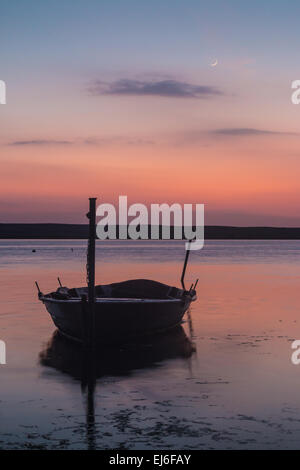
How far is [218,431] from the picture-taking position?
1155cm

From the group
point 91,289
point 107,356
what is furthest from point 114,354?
point 91,289

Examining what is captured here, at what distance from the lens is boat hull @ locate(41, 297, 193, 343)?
783 inches

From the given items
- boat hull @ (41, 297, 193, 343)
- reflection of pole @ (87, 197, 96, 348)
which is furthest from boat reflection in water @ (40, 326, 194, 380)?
reflection of pole @ (87, 197, 96, 348)

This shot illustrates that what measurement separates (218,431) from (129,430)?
1.48 m

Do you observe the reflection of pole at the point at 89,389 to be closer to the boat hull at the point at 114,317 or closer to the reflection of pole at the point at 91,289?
the reflection of pole at the point at 91,289

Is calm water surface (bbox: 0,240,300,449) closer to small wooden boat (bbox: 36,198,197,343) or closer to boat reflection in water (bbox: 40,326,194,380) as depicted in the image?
boat reflection in water (bbox: 40,326,194,380)

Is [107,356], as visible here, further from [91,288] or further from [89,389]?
[89,389]

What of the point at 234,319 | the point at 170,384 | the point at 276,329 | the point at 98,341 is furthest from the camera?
the point at 234,319

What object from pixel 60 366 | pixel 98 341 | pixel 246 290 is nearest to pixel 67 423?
pixel 60 366

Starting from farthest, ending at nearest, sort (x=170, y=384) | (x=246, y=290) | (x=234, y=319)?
(x=246, y=290) → (x=234, y=319) → (x=170, y=384)

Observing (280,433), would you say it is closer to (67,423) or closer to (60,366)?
(67,423)

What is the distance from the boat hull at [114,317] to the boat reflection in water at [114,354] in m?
0.31

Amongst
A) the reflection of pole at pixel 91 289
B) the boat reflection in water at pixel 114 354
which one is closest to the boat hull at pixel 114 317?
the reflection of pole at pixel 91 289

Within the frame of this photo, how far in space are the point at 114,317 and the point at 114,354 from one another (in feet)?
4.18
